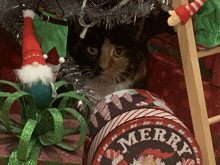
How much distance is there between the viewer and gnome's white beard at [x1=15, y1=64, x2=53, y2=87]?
1.67ft

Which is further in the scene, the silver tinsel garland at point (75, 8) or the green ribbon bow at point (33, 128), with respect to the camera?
the silver tinsel garland at point (75, 8)

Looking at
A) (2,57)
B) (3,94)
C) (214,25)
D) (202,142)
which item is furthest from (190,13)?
(2,57)

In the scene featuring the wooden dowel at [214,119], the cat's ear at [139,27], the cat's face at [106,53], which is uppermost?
the cat's ear at [139,27]

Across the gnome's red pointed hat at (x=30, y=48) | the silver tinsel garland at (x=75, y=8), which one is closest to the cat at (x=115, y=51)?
the silver tinsel garland at (x=75, y=8)

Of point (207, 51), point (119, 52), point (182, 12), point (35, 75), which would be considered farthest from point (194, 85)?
point (35, 75)

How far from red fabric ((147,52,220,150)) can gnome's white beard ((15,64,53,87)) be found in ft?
1.45

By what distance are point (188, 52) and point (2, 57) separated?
586mm

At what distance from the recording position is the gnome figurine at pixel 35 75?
513 millimetres

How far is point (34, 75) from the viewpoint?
0.51m

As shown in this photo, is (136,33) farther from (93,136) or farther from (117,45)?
(93,136)

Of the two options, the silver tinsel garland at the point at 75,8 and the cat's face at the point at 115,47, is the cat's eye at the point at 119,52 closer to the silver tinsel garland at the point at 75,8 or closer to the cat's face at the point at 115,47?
the cat's face at the point at 115,47

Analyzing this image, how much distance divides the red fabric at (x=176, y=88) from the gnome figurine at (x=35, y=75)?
43cm

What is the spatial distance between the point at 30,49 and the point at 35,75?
0.07 meters

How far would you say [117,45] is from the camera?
0.84 meters
